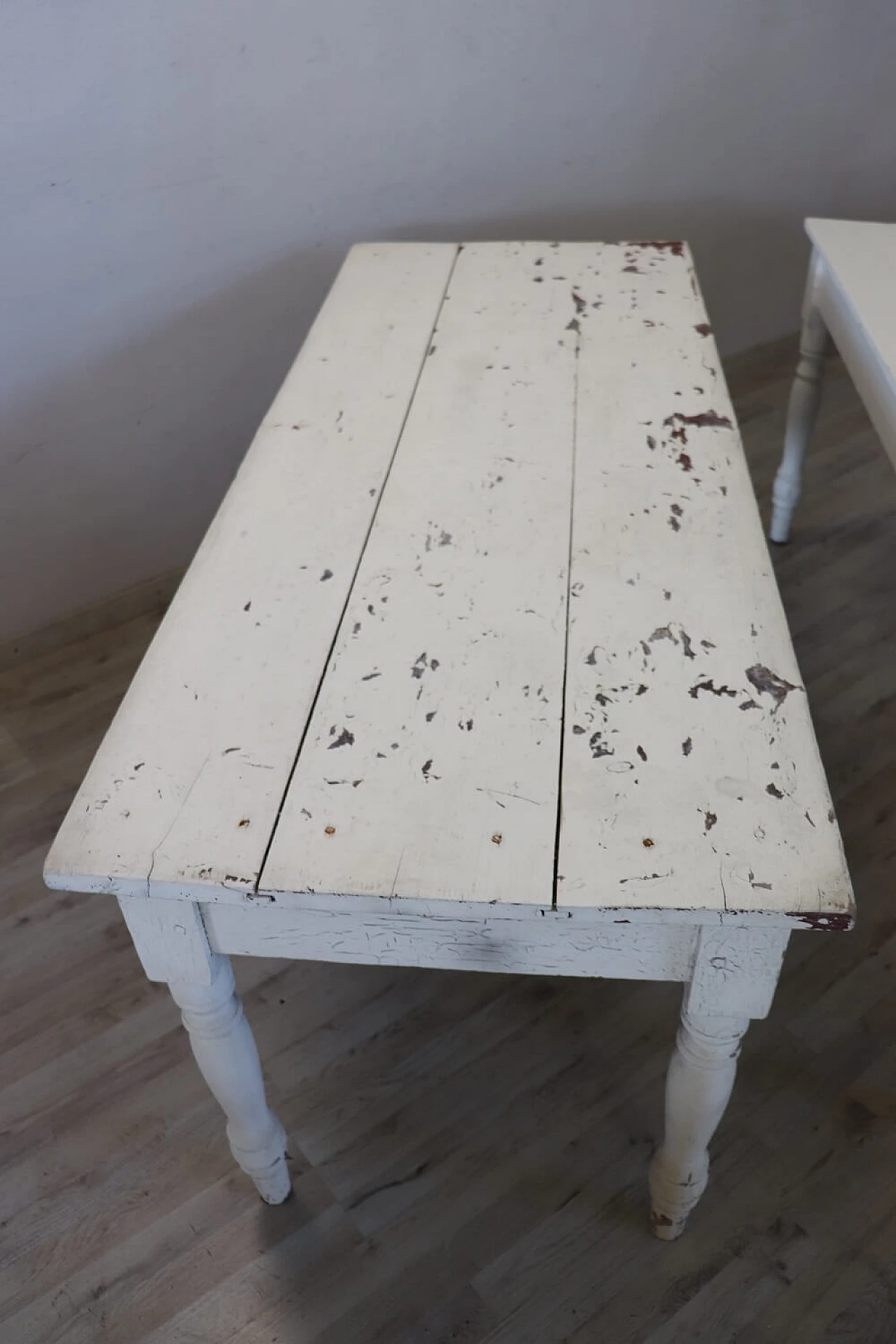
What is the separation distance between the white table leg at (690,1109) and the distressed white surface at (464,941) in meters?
0.07

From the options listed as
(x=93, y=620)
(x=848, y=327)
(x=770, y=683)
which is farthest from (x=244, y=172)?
(x=770, y=683)

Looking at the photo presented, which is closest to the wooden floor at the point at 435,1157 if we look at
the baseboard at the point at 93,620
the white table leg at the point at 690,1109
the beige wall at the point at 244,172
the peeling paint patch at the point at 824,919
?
the white table leg at the point at 690,1109

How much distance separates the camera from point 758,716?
76 cm

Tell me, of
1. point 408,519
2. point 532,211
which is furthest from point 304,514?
point 532,211

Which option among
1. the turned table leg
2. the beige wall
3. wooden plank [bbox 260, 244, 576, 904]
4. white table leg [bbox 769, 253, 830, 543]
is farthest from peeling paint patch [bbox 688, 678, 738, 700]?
the beige wall

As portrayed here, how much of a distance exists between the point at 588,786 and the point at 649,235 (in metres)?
1.63

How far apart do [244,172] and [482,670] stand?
1037 millimetres

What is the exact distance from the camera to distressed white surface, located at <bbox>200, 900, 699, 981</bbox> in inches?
28.0

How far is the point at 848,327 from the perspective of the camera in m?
1.30

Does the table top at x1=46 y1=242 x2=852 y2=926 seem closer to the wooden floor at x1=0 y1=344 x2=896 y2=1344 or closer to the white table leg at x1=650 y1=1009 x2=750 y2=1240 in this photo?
the white table leg at x1=650 y1=1009 x2=750 y2=1240

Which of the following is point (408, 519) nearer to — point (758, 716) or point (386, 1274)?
point (758, 716)

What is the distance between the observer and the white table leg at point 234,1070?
2.60 ft

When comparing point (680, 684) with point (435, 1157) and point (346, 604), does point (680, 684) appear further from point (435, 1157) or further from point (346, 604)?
point (435, 1157)

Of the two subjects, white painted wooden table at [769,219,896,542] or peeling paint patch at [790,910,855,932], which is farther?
white painted wooden table at [769,219,896,542]
